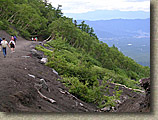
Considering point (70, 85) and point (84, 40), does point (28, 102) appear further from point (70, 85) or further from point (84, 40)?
point (84, 40)

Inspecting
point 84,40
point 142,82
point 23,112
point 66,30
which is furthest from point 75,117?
point 84,40

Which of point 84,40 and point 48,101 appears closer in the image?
point 48,101

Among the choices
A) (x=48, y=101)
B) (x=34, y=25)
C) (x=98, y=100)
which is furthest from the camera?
(x=34, y=25)

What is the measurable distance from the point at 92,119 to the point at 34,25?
3790 centimetres

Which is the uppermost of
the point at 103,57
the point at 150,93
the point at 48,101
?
the point at 150,93

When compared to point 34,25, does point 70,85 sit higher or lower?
lower

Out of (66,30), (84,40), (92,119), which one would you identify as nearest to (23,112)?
(92,119)

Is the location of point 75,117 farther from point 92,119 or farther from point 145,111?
point 145,111

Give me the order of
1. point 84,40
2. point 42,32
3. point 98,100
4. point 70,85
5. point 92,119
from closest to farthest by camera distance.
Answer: point 92,119 < point 98,100 < point 70,85 < point 84,40 < point 42,32

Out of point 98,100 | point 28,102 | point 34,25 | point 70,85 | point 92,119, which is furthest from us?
point 34,25

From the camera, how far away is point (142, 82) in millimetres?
5977

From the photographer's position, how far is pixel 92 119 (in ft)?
16.2

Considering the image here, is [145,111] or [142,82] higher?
[142,82]

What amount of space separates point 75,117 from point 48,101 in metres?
1.74
